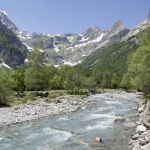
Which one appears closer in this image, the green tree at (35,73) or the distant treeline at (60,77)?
the distant treeline at (60,77)

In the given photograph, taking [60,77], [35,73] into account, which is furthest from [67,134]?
[60,77]

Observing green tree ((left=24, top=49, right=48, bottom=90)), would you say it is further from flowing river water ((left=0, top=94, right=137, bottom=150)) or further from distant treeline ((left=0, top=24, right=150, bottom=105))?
flowing river water ((left=0, top=94, right=137, bottom=150))

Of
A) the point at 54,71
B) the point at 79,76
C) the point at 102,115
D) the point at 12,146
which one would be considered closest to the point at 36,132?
the point at 12,146

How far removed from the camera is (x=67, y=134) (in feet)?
155

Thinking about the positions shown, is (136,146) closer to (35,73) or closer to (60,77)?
(35,73)

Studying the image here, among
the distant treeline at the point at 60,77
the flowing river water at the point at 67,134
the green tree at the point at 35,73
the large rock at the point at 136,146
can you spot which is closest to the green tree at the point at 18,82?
the distant treeline at the point at 60,77

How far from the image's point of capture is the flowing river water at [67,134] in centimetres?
3975

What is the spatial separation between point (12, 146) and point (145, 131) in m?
15.9

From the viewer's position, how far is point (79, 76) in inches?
5556

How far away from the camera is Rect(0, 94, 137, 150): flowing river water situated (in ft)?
130

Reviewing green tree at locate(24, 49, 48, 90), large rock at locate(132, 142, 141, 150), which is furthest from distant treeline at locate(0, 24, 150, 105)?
large rock at locate(132, 142, 141, 150)

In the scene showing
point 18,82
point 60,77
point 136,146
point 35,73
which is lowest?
point 136,146

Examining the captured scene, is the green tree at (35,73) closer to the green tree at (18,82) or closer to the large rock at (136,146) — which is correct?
the green tree at (18,82)

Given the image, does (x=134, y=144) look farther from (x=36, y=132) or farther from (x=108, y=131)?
(x=36, y=132)
